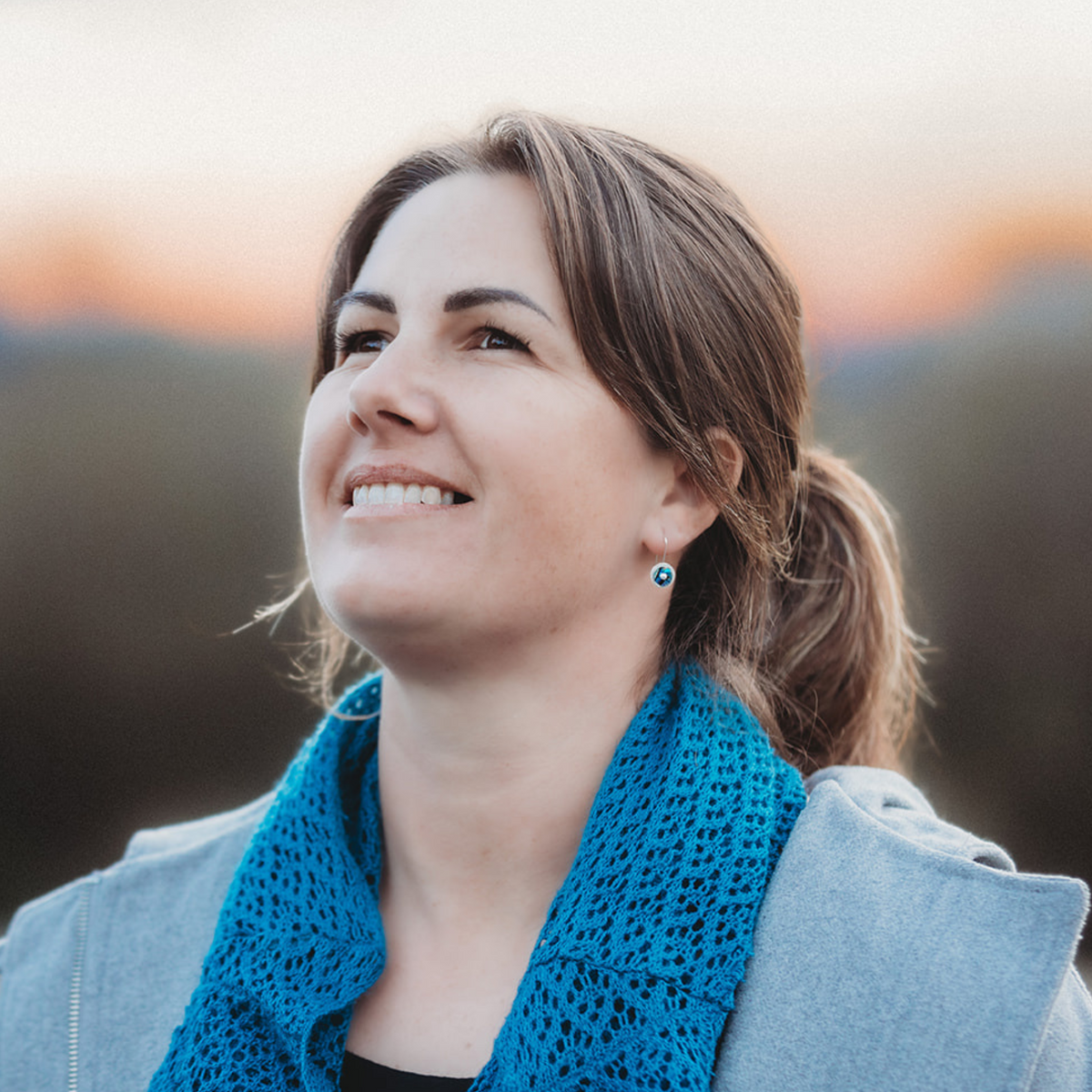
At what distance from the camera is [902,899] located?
1545 millimetres

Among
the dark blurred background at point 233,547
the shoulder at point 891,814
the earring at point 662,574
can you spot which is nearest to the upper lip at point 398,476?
the earring at point 662,574

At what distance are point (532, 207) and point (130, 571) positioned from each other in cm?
373

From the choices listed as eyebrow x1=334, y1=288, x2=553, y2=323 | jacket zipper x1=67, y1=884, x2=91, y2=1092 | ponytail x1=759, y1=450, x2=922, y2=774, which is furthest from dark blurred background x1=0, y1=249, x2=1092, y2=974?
eyebrow x1=334, y1=288, x2=553, y2=323

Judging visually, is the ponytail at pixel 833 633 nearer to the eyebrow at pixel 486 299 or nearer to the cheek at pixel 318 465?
the eyebrow at pixel 486 299

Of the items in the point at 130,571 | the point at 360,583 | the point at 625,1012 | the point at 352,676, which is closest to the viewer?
the point at 625,1012

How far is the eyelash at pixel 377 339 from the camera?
5.93 feet

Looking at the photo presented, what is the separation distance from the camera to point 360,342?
6.66 feet

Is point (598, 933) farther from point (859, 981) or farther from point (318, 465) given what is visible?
point (318, 465)

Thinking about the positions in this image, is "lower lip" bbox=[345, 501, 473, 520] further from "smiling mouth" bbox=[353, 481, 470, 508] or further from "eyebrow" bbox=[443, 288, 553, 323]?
"eyebrow" bbox=[443, 288, 553, 323]

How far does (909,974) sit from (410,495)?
106 centimetres

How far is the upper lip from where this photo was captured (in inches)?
67.4

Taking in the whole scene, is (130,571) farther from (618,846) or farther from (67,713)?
(618,846)

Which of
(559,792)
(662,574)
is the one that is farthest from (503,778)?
(662,574)

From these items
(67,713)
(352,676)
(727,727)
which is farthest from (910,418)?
(67,713)
